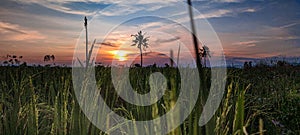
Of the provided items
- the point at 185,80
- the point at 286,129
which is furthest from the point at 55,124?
the point at 286,129

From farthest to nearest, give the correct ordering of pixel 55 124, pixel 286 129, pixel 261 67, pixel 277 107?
pixel 261 67, pixel 277 107, pixel 286 129, pixel 55 124

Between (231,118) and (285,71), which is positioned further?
(285,71)

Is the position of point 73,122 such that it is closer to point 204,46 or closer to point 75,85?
point 75,85

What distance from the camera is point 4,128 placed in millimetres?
2836

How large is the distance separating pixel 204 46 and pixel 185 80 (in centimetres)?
38

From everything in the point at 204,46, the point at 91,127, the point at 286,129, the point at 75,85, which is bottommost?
the point at 286,129

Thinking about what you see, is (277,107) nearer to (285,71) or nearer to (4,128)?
(4,128)

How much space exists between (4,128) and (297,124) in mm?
3055

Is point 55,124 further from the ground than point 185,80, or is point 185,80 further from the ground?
point 185,80

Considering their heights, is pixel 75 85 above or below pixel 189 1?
below

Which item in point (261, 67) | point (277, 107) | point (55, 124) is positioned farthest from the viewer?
point (261, 67)

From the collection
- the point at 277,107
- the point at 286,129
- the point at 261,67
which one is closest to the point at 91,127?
the point at 286,129

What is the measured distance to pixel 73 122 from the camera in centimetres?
229

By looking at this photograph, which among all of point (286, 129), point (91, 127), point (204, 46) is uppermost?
point (204, 46)
